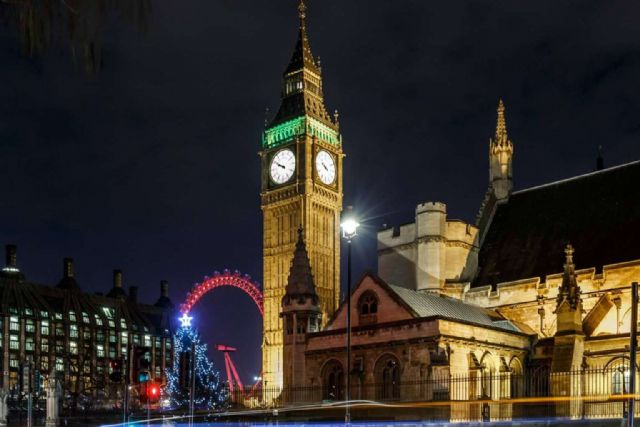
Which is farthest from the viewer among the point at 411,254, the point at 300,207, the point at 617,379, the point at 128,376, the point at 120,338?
the point at 120,338

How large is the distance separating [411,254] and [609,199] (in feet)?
41.2

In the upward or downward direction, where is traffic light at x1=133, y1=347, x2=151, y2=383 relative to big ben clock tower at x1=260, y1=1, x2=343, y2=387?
downward

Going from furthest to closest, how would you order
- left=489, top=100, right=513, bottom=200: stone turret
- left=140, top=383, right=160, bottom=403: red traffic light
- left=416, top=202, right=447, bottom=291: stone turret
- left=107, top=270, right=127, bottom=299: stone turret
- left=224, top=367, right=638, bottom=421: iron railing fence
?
left=107, top=270, right=127, bottom=299: stone turret, left=489, top=100, right=513, bottom=200: stone turret, left=416, top=202, right=447, bottom=291: stone turret, left=224, top=367, right=638, bottom=421: iron railing fence, left=140, top=383, right=160, bottom=403: red traffic light

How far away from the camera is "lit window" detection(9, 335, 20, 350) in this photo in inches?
4586

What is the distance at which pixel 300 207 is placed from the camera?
84.5 meters

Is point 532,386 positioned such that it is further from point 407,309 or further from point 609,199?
point 609,199

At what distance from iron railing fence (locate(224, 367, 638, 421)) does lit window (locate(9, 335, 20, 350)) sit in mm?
85892

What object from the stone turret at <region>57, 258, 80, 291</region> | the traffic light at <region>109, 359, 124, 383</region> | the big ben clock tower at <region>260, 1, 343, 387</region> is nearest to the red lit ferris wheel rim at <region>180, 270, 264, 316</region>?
the big ben clock tower at <region>260, 1, 343, 387</region>

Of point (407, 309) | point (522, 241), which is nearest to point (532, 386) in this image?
point (407, 309)

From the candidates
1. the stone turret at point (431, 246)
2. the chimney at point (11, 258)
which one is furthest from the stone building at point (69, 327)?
the stone turret at point (431, 246)

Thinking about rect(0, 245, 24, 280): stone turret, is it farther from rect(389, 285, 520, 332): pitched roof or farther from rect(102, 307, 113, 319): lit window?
rect(389, 285, 520, 332): pitched roof

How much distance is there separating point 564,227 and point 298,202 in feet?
132

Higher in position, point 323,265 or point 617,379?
point 323,265

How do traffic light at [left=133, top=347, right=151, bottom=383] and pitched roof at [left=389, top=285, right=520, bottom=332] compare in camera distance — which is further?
pitched roof at [left=389, top=285, right=520, bottom=332]
